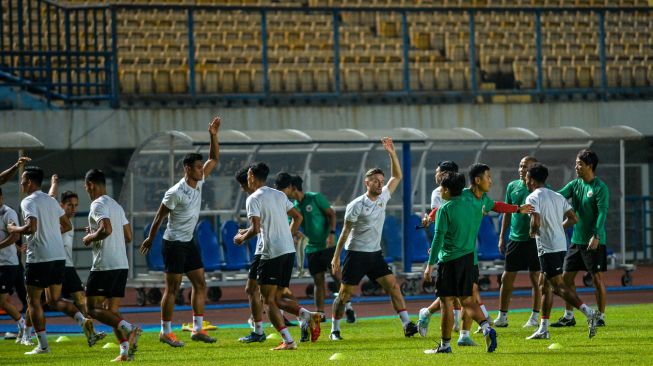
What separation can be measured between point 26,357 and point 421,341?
13.3 ft

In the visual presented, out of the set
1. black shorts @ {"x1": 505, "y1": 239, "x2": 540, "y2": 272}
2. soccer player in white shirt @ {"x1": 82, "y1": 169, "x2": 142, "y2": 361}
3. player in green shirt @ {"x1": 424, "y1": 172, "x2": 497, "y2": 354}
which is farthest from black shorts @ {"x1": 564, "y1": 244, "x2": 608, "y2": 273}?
soccer player in white shirt @ {"x1": 82, "y1": 169, "x2": 142, "y2": 361}

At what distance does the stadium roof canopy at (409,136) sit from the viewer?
22.5 meters

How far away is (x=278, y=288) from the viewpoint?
15.0m

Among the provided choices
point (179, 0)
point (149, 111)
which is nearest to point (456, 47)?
point (179, 0)

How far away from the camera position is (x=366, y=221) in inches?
625

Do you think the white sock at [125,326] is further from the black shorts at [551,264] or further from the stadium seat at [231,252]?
the stadium seat at [231,252]

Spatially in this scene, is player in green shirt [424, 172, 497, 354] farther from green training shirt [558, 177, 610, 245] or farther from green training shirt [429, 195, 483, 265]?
green training shirt [558, 177, 610, 245]

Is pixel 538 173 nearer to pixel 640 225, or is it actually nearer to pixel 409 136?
pixel 409 136

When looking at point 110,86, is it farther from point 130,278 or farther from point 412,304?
point 412,304

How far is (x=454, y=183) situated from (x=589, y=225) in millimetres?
3497

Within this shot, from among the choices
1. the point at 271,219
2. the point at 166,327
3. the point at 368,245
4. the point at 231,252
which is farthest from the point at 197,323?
the point at 231,252

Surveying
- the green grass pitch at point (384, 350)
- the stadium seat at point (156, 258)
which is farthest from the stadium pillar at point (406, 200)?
the green grass pitch at point (384, 350)

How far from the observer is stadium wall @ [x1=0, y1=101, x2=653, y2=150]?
25953 millimetres

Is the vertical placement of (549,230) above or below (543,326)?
above
